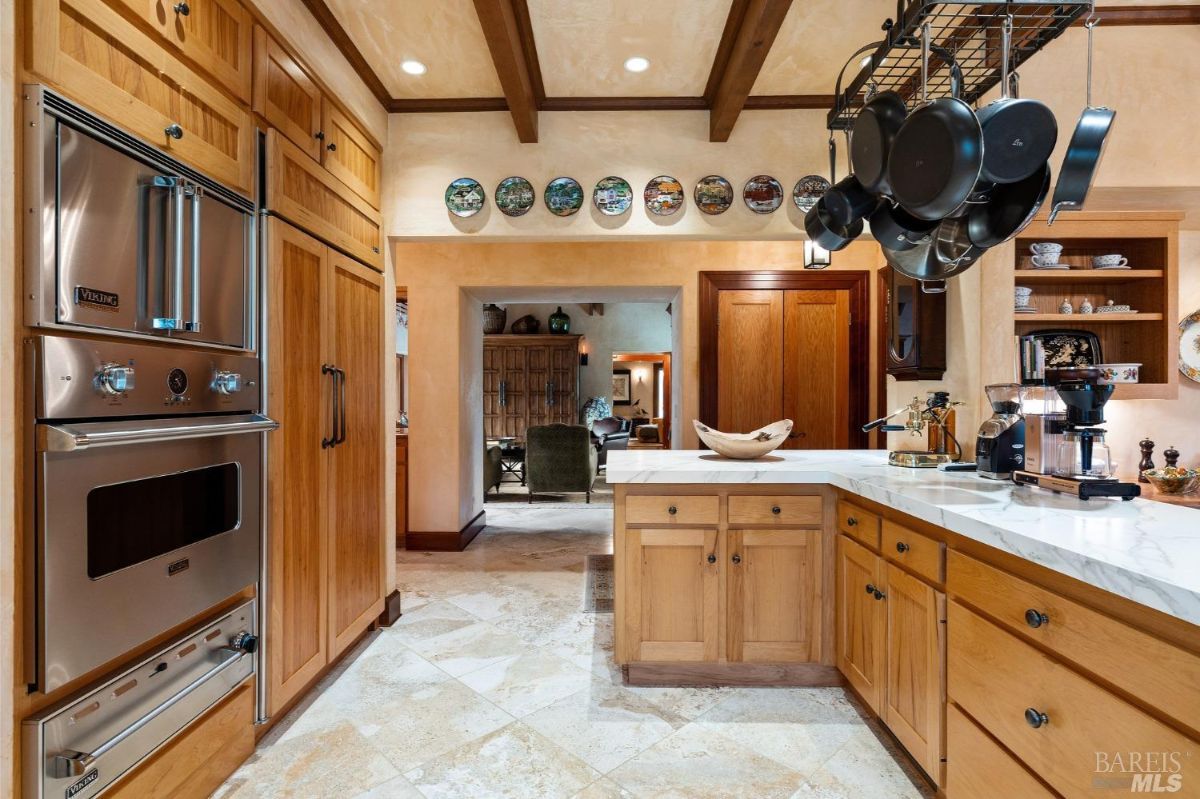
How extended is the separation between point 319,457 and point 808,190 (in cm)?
265

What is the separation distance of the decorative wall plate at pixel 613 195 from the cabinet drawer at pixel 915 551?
1973 mm

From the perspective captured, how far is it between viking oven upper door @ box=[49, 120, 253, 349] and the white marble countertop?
4.90ft

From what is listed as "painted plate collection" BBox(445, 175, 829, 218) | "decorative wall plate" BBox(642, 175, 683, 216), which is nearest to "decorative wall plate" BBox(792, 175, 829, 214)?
"painted plate collection" BBox(445, 175, 829, 218)

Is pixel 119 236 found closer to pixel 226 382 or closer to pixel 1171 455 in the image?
pixel 226 382

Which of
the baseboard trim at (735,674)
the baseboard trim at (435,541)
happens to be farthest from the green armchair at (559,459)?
the baseboard trim at (735,674)

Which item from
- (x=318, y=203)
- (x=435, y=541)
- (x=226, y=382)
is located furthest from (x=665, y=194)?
(x=435, y=541)

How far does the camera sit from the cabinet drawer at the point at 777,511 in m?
2.32

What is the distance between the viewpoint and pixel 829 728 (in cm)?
207

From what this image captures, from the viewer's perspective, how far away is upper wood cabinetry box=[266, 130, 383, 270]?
1974 mm

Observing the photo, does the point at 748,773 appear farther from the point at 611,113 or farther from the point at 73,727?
the point at 611,113

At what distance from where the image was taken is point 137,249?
54.9 inches

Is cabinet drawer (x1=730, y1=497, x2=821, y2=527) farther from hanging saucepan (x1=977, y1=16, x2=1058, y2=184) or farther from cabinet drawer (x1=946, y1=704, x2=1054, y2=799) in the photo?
hanging saucepan (x1=977, y1=16, x2=1058, y2=184)

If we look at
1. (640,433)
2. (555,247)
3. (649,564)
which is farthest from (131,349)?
(640,433)

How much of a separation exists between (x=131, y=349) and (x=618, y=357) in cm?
981
